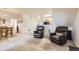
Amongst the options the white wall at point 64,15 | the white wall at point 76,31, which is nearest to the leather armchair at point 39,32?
the white wall at point 64,15

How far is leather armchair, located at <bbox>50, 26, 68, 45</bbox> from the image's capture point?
232 centimetres

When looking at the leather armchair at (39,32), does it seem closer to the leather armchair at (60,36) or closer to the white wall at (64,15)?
the leather armchair at (60,36)

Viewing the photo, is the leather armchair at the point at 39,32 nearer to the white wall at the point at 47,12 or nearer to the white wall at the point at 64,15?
the white wall at the point at 47,12

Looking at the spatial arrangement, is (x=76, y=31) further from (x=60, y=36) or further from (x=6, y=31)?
(x=6, y=31)

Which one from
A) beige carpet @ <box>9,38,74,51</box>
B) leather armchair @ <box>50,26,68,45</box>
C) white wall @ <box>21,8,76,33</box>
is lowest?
beige carpet @ <box>9,38,74,51</box>

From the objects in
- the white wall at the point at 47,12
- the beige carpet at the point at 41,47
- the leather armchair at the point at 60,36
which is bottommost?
the beige carpet at the point at 41,47

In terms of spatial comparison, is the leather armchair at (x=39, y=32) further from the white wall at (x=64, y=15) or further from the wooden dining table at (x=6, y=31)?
the wooden dining table at (x=6, y=31)

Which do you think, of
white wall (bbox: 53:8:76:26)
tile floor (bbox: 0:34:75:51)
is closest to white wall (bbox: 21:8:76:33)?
white wall (bbox: 53:8:76:26)

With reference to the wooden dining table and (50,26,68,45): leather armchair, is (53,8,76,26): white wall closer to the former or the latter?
(50,26,68,45): leather armchair

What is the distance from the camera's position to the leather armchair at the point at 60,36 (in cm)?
232

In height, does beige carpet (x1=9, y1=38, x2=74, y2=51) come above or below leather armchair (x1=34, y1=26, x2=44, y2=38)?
below

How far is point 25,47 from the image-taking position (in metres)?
2.32

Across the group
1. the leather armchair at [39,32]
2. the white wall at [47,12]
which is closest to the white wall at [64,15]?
the white wall at [47,12]

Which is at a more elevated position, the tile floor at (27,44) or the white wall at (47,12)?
the white wall at (47,12)
